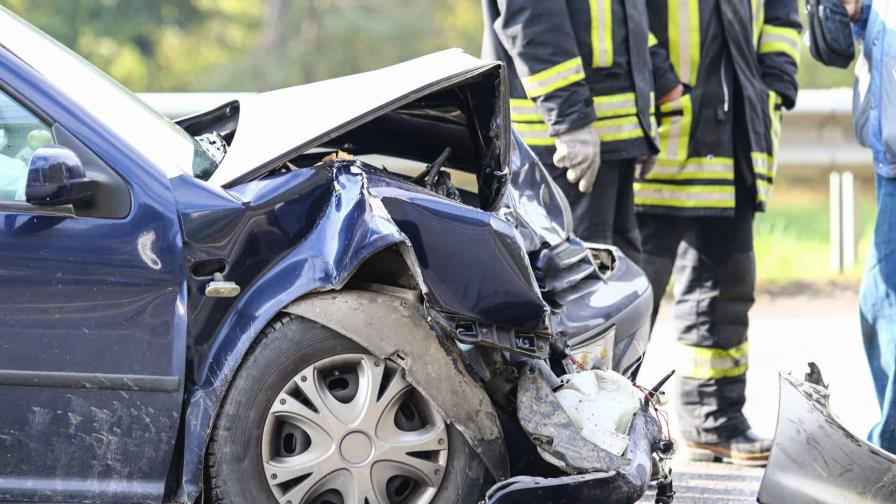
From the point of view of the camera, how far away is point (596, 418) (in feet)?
10.6

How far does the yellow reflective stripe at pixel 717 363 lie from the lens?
16.4ft

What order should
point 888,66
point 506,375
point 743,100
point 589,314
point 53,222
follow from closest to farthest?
point 53,222, point 506,375, point 589,314, point 888,66, point 743,100

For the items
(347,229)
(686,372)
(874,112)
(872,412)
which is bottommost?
(872,412)

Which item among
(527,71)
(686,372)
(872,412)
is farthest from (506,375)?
(872,412)

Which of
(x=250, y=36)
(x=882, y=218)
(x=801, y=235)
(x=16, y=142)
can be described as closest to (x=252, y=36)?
(x=250, y=36)

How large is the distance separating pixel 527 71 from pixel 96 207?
1.88 metres

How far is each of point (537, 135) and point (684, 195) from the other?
25.2 inches

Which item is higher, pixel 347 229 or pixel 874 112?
pixel 347 229

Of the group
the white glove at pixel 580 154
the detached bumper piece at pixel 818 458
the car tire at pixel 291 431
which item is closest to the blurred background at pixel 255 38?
the white glove at pixel 580 154

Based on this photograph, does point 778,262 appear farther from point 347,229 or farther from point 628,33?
point 347,229

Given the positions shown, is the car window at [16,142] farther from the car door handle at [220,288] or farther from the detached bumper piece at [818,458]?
the detached bumper piece at [818,458]

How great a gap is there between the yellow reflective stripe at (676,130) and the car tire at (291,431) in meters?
2.14

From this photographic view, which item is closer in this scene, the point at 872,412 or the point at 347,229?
the point at 347,229

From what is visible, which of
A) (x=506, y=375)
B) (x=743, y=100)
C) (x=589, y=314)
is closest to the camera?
(x=506, y=375)
